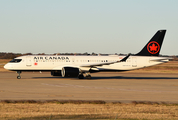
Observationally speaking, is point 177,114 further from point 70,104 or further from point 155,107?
point 70,104

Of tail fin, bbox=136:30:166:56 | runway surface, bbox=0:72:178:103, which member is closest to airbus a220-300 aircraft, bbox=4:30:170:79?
tail fin, bbox=136:30:166:56

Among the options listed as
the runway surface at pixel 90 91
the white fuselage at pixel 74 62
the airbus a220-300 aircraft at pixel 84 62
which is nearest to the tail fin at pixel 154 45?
the airbus a220-300 aircraft at pixel 84 62

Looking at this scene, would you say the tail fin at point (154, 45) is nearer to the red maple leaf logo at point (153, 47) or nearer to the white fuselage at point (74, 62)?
the red maple leaf logo at point (153, 47)

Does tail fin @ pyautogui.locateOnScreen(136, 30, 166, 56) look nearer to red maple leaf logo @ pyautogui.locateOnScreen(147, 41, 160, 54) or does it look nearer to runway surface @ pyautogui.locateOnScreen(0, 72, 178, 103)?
red maple leaf logo @ pyautogui.locateOnScreen(147, 41, 160, 54)

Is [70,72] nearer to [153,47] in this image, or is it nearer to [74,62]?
[74,62]

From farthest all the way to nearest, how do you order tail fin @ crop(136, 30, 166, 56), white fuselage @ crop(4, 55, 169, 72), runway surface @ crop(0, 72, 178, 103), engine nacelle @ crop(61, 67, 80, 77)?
tail fin @ crop(136, 30, 166, 56), white fuselage @ crop(4, 55, 169, 72), engine nacelle @ crop(61, 67, 80, 77), runway surface @ crop(0, 72, 178, 103)

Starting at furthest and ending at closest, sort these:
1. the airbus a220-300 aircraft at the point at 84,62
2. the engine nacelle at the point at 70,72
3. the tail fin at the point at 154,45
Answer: the tail fin at the point at 154,45 < the airbus a220-300 aircraft at the point at 84,62 < the engine nacelle at the point at 70,72

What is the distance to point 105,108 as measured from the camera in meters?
17.5

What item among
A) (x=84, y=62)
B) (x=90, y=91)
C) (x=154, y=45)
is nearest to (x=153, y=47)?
(x=154, y=45)

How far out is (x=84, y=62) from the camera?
1770 inches

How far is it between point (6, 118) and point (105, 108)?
253 inches

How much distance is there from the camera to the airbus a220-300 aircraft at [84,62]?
4216cm

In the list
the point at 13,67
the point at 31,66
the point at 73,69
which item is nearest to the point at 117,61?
the point at 73,69

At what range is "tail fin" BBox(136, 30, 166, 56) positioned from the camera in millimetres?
47844
